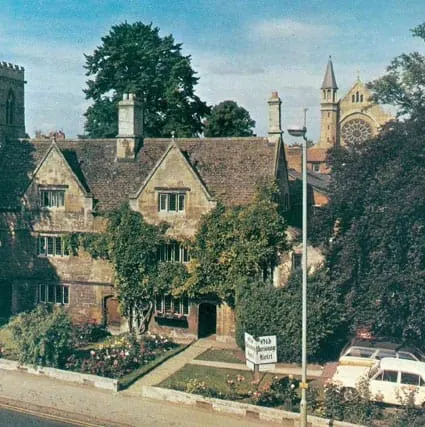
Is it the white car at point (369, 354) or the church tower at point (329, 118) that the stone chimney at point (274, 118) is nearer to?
the white car at point (369, 354)

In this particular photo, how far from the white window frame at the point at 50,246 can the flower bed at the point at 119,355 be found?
268 inches

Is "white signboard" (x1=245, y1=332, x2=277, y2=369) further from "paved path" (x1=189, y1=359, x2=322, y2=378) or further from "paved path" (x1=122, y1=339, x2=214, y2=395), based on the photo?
"paved path" (x1=122, y1=339, x2=214, y2=395)

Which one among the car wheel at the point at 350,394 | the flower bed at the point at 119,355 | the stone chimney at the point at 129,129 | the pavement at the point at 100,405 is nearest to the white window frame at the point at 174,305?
the flower bed at the point at 119,355

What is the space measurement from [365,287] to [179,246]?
1062cm

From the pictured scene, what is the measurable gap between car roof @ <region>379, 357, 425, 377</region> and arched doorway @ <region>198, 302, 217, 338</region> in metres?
12.0

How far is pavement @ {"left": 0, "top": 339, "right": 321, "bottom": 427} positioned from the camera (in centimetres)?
2434

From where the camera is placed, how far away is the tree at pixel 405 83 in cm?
4038

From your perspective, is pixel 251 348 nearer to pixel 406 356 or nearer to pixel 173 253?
pixel 406 356

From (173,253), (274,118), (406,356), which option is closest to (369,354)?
(406,356)

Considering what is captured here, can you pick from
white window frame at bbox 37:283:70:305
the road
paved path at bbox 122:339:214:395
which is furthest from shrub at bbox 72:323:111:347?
the road

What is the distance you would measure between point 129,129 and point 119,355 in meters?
14.9

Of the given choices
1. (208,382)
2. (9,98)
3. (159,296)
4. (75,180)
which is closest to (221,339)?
(159,296)

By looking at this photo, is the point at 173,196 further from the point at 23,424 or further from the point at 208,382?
the point at 23,424

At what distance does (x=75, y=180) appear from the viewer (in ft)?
126
